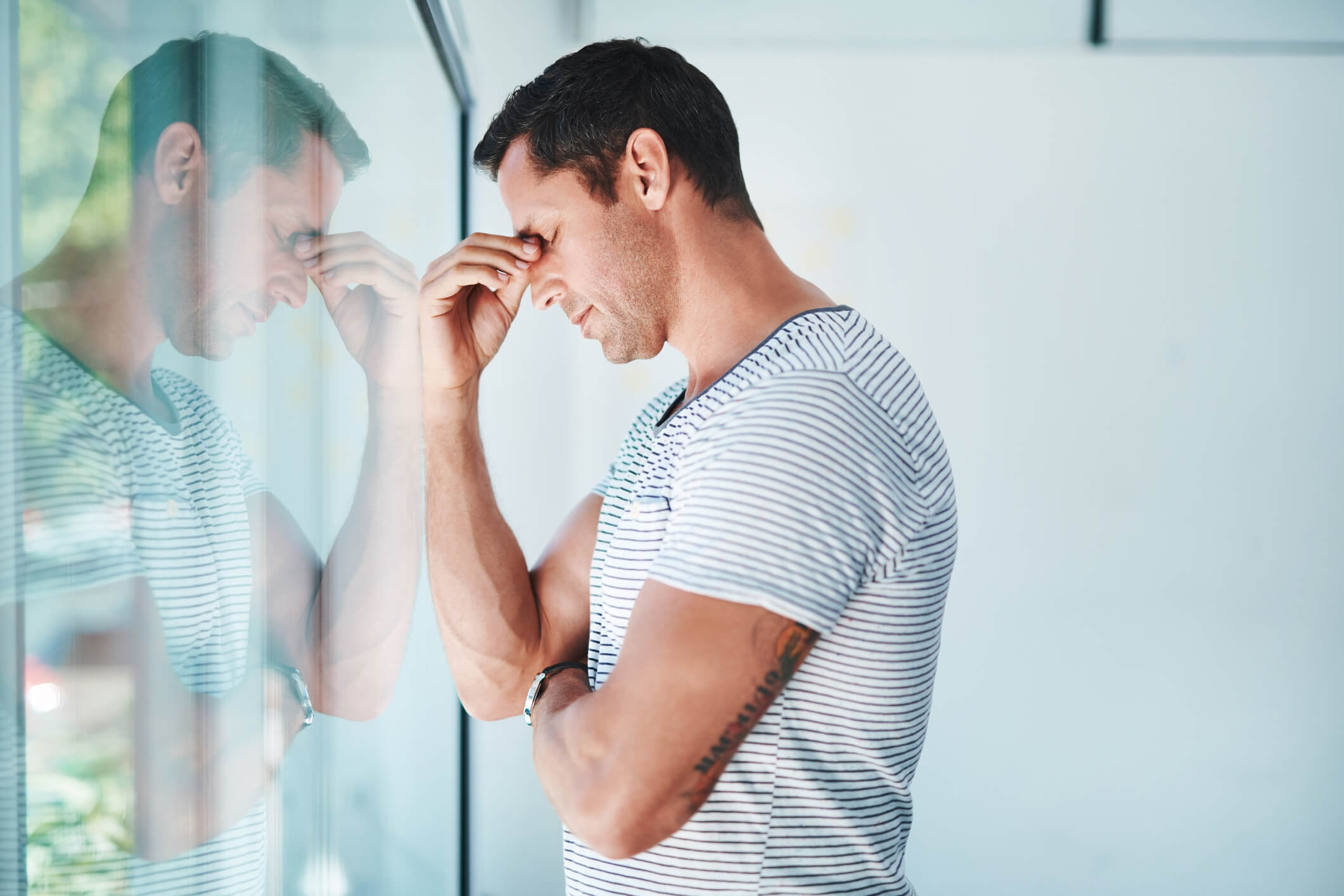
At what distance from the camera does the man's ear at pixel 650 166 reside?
843 mm

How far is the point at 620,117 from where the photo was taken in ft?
2.80

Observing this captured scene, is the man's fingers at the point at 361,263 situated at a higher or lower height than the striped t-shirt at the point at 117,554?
higher

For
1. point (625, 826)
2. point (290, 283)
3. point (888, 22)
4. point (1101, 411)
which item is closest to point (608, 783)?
point (625, 826)

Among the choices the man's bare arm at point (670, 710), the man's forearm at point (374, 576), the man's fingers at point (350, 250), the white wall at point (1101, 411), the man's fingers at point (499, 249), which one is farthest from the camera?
the white wall at point (1101, 411)

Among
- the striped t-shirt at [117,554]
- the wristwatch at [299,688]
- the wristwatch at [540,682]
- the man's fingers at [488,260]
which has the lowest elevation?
the wristwatch at [540,682]

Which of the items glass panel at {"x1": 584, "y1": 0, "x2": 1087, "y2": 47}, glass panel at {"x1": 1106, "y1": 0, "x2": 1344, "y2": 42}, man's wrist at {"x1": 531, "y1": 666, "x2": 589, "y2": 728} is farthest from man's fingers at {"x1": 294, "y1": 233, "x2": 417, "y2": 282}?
glass panel at {"x1": 1106, "y1": 0, "x2": 1344, "y2": 42}

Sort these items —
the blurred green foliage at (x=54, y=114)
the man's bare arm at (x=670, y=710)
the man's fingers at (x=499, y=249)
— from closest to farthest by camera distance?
the blurred green foliage at (x=54, y=114), the man's bare arm at (x=670, y=710), the man's fingers at (x=499, y=249)

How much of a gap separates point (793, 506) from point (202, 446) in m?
0.39

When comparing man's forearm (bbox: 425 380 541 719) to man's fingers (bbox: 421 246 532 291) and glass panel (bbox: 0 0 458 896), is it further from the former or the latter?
man's fingers (bbox: 421 246 532 291)

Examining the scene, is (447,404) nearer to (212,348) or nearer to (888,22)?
(212,348)

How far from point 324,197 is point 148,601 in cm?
46

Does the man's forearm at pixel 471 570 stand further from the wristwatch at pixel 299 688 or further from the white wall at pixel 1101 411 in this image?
the white wall at pixel 1101 411

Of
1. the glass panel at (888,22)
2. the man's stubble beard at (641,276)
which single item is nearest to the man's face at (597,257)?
the man's stubble beard at (641,276)

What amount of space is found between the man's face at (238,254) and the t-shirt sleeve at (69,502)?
10 cm
